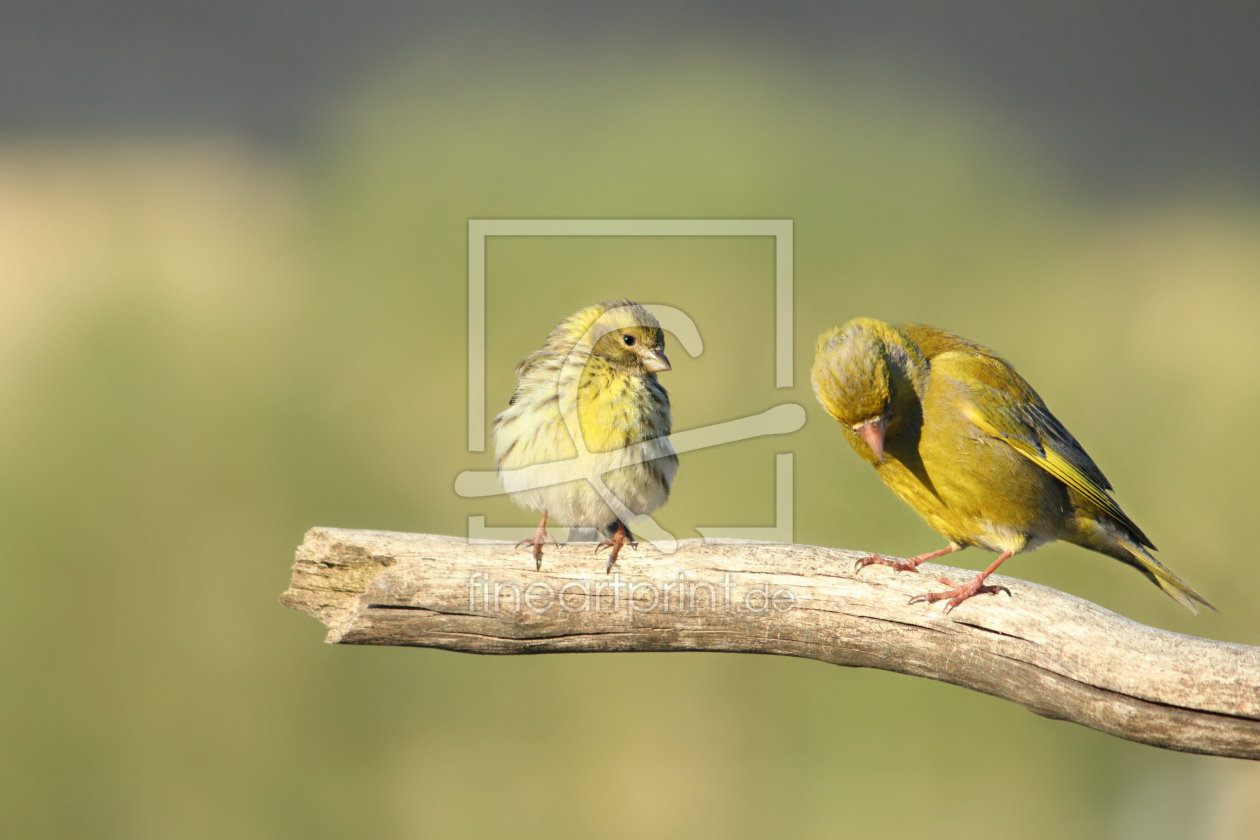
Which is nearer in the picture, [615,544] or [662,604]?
[662,604]

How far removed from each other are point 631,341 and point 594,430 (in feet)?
0.88

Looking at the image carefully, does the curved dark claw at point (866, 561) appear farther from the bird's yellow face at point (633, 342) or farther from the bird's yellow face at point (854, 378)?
A: the bird's yellow face at point (633, 342)

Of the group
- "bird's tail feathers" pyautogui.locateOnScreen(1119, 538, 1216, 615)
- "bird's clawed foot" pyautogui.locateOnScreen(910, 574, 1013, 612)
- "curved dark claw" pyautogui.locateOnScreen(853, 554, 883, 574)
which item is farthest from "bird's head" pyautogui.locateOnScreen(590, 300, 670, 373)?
"bird's tail feathers" pyautogui.locateOnScreen(1119, 538, 1216, 615)

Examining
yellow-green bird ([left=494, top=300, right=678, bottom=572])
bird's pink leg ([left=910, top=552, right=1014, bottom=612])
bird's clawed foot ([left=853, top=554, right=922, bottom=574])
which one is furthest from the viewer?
yellow-green bird ([left=494, top=300, right=678, bottom=572])

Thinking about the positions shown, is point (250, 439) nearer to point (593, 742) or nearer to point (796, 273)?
point (593, 742)

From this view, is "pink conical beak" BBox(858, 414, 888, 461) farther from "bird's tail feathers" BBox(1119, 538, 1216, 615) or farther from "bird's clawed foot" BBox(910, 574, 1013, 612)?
"bird's tail feathers" BBox(1119, 538, 1216, 615)

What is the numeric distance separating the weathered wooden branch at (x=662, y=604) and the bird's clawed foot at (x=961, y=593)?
0.02 metres

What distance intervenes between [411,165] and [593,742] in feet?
8.09

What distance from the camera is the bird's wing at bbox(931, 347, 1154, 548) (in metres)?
2.53

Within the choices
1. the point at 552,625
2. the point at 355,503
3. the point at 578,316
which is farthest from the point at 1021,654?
the point at 355,503

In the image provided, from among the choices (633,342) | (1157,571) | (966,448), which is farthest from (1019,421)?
(633,342)

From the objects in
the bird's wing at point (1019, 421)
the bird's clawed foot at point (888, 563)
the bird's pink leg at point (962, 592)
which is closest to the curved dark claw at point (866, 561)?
the bird's clawed foot at point (888, 563)

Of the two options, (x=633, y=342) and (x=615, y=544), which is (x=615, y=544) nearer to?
(x=615, y=544)

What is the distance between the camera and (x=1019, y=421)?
257 cm
